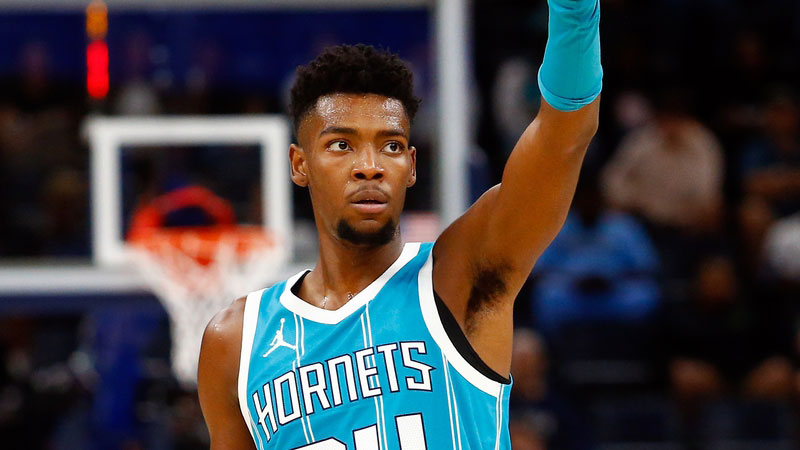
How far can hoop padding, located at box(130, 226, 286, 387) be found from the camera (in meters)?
5.90

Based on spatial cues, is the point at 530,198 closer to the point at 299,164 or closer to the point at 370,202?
the point at 370,202

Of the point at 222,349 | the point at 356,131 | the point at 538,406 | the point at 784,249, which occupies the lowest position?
the point at 538,406

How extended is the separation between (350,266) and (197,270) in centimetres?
339

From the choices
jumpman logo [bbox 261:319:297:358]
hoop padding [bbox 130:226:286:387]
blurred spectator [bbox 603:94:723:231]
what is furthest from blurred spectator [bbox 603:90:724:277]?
jumpman logo [bbox 261:319:297:358]

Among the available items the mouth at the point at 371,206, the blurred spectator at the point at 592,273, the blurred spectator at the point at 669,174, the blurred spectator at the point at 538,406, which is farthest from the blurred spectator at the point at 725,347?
the mouth at the point at 371,206

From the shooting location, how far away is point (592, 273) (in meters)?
7.68

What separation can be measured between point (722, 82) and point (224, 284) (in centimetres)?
562

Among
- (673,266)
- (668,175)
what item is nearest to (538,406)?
(673,266)

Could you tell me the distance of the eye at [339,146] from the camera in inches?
101

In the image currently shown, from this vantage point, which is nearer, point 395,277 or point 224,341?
point 395,277

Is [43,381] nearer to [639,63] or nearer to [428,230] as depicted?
[428,230]

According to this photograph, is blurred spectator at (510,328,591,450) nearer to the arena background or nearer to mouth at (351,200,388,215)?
the arena background

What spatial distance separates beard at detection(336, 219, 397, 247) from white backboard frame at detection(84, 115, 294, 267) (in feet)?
12.0

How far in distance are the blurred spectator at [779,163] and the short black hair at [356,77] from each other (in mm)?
6564
